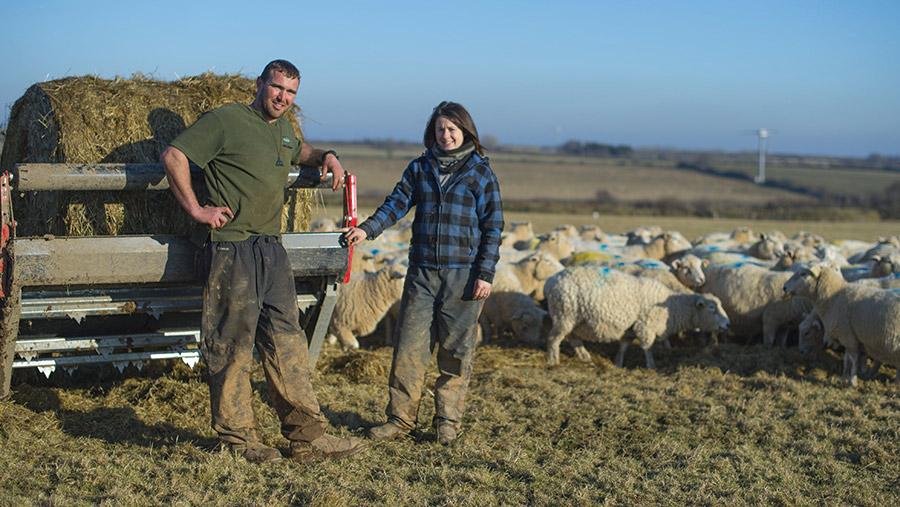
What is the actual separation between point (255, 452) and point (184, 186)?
1.82m

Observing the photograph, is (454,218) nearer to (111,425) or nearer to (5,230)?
(5,230)

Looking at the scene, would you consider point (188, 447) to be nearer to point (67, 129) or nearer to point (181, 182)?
point (181, 182)

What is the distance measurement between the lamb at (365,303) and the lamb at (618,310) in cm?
207

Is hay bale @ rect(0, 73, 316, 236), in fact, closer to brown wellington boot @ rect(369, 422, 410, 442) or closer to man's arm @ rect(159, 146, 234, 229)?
man's arm @ rect(159, 146, 234, 229)

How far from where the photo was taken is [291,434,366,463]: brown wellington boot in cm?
517

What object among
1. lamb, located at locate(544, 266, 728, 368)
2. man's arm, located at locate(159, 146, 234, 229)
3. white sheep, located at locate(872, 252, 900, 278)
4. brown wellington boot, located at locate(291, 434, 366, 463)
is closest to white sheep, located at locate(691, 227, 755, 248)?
white sheep, located at locate(872, 252, 900, 278)

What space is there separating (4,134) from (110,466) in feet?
11.4

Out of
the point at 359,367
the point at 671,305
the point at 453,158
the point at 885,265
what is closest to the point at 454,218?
the point at 453,158

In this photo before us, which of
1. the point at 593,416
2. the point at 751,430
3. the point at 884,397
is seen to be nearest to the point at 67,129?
the point at 593,416

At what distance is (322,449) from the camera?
17.1 ft

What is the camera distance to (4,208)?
4.68 meters

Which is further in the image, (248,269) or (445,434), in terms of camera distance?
(445,434)

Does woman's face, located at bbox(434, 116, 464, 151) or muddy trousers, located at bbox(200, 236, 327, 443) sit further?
woman's face, located at bbox(434, 116, 464, 151)

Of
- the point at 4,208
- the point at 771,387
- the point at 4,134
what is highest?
the point at 4,134
